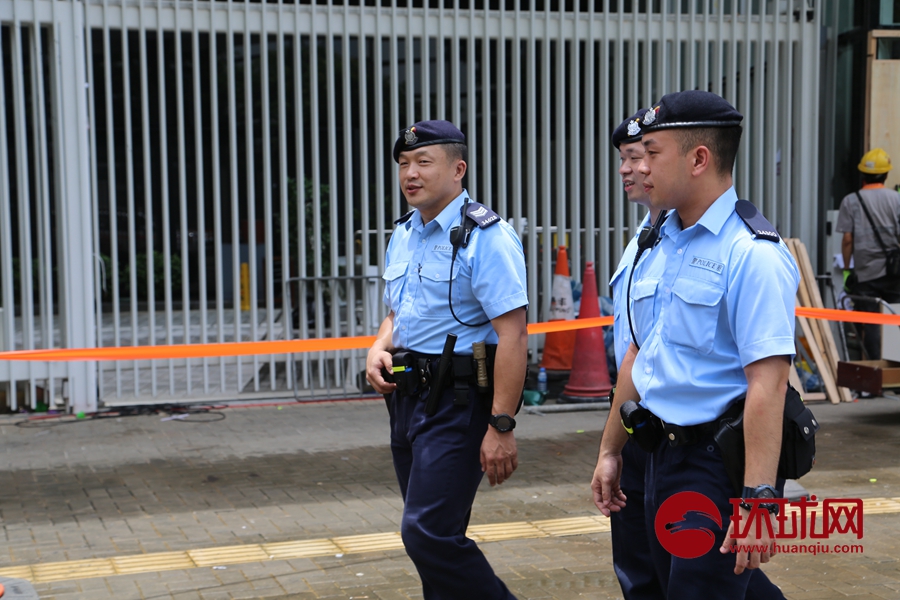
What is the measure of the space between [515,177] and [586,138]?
32.9 inches

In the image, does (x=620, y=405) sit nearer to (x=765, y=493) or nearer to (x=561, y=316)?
(x=765, y=493)

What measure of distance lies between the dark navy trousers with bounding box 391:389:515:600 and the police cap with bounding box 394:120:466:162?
92 centimetres

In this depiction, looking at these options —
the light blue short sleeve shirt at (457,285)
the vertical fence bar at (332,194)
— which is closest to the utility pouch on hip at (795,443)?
the light blue short sleeve shirt at (457,285)

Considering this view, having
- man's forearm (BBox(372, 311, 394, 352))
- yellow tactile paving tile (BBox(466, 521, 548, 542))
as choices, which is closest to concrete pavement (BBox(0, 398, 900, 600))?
yellow tactile paving tile (BBox(466, 521, 548, 542))

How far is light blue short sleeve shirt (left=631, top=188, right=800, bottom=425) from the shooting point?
252 centimetres

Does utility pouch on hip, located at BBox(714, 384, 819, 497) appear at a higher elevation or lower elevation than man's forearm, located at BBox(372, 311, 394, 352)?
lower

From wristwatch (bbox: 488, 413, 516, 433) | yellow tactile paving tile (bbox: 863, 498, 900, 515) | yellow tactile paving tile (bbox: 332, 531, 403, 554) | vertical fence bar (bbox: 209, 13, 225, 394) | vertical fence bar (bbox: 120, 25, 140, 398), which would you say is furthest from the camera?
vertical fence bar (bbox: 209, 13, 225, 394)

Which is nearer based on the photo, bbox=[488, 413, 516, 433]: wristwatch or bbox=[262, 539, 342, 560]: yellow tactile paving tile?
bbox=[488, 413, 516, 433]: wristwatch

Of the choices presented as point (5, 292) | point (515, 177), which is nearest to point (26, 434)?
point (5, 292)

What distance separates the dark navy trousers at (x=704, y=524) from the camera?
2574 mm

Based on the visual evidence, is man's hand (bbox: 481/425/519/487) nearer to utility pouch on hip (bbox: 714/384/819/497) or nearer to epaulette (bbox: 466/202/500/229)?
epaulette (bbox: 466/202/500/229)

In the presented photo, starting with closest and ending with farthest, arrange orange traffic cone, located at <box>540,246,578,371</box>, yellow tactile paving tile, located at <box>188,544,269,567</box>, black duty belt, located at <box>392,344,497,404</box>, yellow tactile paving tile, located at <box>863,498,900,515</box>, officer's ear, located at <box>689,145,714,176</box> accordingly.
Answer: officer's ear, located at <box>689,145,714,176</box>, black duty belt, located at <box>392,344,497,404</box>, yellow tactile paving tile, located at <box>188,544,269,567</box>, yellow tactile paving tile, located at <box>863,498,900,515</box>, orange traffic cone, located at <box>540,246,578,371</box>

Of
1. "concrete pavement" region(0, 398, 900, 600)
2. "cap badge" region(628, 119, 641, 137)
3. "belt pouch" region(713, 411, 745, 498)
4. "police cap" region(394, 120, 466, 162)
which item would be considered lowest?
"concrete pavement" region(0, 398, 900, 600)

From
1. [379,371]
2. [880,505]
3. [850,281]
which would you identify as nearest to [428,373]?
[379,371]
